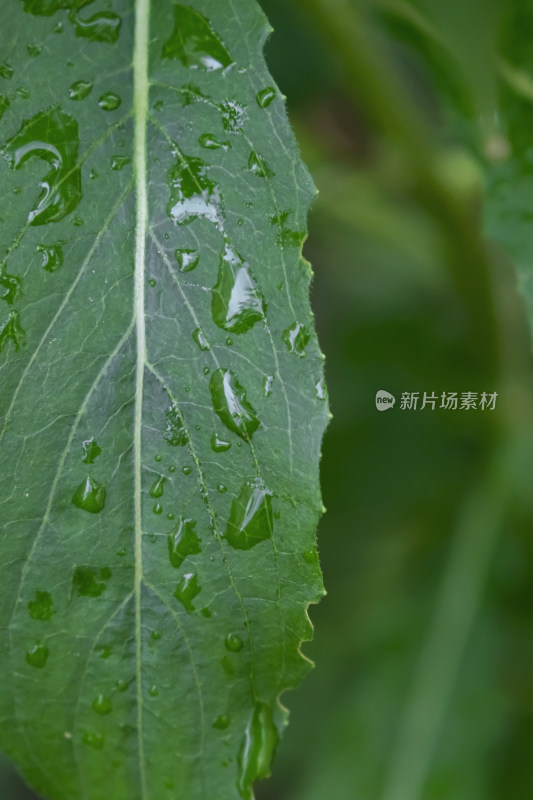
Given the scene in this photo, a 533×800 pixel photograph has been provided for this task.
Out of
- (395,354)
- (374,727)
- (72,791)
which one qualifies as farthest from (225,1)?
(374,727)

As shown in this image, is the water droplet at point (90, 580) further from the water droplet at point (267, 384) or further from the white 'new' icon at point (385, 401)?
the white 'new' icon at point (385, 401)

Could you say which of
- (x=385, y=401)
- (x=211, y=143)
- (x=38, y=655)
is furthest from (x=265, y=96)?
(x=385, y=401)

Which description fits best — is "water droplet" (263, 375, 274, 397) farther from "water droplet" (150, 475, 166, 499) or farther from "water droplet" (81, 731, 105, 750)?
"water droplet" (81, 731, 105, 750)

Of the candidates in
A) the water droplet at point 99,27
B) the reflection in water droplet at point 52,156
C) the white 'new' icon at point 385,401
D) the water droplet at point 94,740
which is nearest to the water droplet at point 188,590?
the water droplet at point 94,740

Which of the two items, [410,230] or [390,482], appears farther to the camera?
[390,482]

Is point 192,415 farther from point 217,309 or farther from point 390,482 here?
point 390,482

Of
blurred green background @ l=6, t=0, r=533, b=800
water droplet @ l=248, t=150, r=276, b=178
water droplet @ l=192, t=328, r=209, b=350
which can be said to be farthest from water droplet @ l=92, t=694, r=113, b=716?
blurred green background @ l=6, t=0, r=533, b=800
